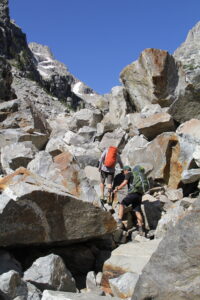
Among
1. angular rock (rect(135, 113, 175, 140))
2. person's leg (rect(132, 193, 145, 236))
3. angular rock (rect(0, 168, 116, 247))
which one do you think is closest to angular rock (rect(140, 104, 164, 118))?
angular rock (rect(135, 113, 175, 140))

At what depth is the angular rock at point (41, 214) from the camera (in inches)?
261

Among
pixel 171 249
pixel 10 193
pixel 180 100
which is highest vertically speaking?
pixel 180 100

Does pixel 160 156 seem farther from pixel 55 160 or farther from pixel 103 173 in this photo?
pixel 55 160

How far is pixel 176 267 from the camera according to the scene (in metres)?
4.88

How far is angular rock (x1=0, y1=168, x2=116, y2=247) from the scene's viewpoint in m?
6.64

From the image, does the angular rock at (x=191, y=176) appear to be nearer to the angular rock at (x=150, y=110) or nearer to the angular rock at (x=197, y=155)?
the angular rock at (x=197, y=155)

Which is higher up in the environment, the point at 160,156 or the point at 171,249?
the point at 160,156

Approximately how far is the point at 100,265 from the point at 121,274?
1064 mm

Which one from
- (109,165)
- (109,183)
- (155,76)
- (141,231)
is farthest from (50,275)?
(155,76)

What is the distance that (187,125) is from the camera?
47.3 feet

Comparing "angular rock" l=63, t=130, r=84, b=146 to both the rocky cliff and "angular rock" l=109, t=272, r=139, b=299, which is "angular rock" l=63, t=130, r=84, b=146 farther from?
"angular rock" l=109, t=272, r=139, b=299

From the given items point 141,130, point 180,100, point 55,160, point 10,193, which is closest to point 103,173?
point 55,160

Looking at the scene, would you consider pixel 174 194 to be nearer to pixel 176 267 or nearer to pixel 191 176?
pixel 191 176

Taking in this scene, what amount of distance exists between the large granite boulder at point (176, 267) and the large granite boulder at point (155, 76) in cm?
1331
